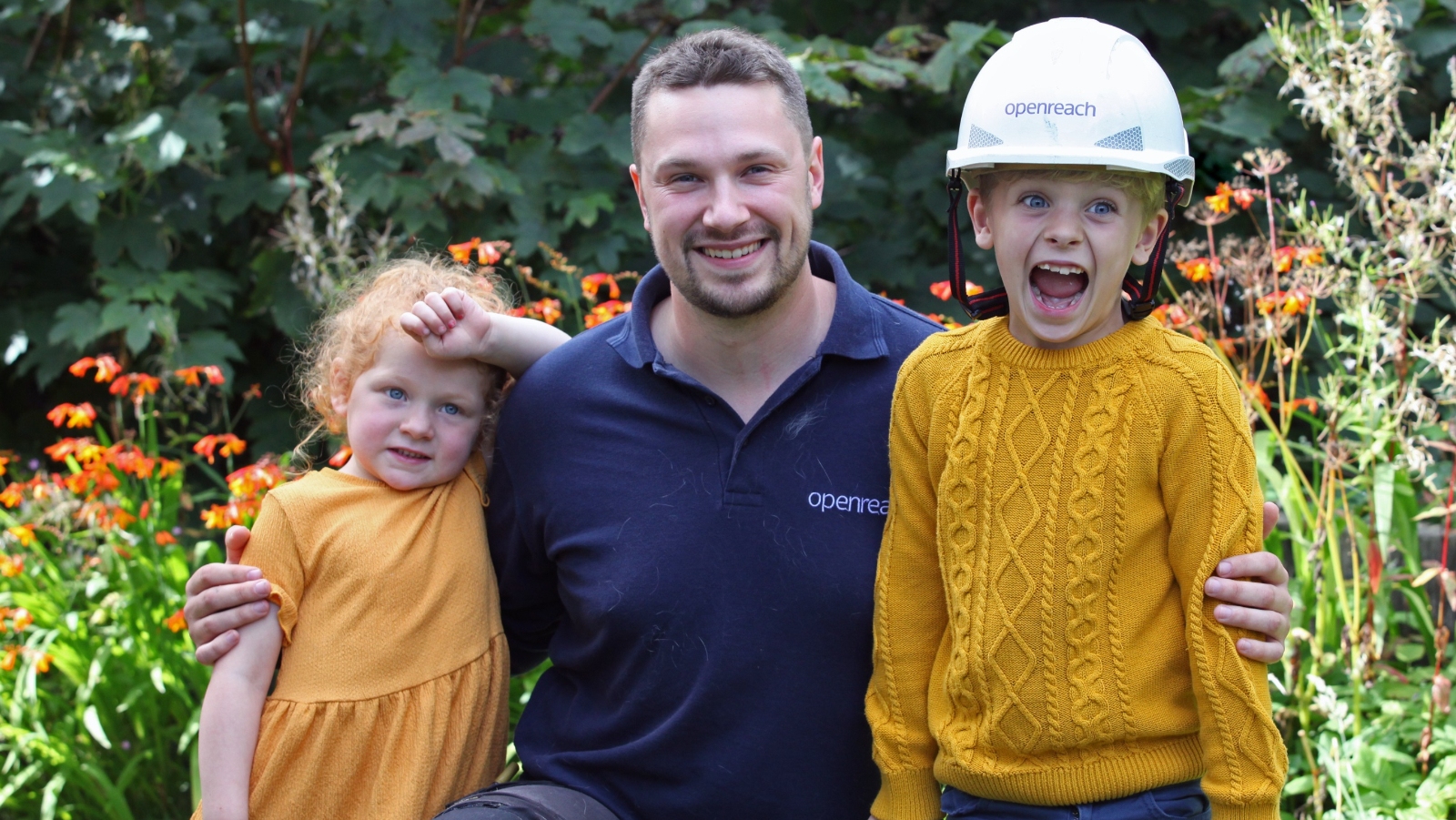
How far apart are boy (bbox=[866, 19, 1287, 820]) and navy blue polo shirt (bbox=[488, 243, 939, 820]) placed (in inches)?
12.8

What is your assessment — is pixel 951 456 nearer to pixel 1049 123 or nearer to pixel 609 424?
pixel 1049 123

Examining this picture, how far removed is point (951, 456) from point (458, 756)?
1017 millimetres

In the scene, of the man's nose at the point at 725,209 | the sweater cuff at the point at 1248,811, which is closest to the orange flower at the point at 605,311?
the man's nose at the point at 725,209

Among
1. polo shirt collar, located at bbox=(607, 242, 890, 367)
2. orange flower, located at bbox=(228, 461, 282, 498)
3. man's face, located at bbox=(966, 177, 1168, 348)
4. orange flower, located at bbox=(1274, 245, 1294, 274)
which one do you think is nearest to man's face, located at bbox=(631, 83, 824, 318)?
polo shirt collar, located at bbox=(607, 242, 890, 367)

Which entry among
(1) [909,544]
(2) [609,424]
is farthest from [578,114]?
(1) [909,544]

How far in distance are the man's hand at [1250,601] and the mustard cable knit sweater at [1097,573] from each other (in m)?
0.02

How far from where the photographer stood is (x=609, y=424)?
234 cm

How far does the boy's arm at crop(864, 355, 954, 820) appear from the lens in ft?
6.27

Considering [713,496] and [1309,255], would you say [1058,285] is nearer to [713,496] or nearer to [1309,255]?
[713,496]

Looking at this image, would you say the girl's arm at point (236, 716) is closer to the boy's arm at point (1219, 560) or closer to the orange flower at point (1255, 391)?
the boy's arm at point (1219, 560)

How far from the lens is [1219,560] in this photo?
170cm

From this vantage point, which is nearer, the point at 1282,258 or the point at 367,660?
the point at 367,660

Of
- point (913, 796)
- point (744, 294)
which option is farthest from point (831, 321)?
point (913, 796)

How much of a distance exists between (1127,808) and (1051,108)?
3.09ft
